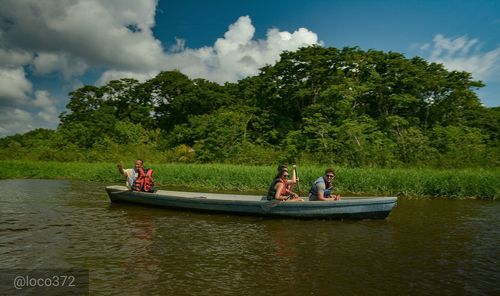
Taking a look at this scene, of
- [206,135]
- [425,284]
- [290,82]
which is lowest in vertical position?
[425,284]

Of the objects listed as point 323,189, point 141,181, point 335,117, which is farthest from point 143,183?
point 335,117

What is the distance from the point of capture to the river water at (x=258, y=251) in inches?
236

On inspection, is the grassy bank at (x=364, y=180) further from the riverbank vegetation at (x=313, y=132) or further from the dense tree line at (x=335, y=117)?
the dense tree line at (x=335, y=117)

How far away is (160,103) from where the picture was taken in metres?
54.3

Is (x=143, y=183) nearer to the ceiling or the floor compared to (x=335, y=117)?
nearer to the floor

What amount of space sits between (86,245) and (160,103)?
47879mm

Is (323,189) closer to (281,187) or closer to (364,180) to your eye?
(281,187)

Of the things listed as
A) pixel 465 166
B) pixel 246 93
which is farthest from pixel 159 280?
pixel 246 93

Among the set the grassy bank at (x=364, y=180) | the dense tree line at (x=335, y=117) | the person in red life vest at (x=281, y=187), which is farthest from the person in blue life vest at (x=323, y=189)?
the dense tree line at (x=335, y=117)

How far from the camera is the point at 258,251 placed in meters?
8.01

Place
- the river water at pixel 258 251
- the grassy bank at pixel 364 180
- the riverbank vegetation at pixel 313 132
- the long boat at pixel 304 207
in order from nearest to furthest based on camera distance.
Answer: the river water at pixel 258 251
the long boat at pixel 304 207
the grassy bank at pixel 364 180
the riverbank vegetation at pixel 313 132

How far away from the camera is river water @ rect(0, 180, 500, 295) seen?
599cm

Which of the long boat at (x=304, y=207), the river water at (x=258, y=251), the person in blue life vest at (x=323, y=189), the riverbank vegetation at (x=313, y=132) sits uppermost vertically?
the riverbank vegetation at (x=313, y=132)

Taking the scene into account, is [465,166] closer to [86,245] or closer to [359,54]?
[359,54]
